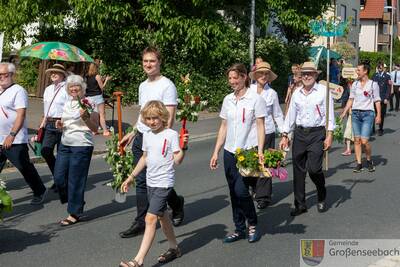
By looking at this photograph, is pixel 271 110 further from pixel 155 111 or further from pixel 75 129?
pixel 155 111

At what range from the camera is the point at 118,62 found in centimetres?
2205

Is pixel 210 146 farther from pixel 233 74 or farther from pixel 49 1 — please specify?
pixel 49 1

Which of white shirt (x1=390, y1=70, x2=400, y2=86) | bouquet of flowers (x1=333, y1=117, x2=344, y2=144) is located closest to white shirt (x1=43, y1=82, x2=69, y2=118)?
bouquet of flowers (x1=333, y1=117, x2=344, y2=144)

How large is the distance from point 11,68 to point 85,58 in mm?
8463

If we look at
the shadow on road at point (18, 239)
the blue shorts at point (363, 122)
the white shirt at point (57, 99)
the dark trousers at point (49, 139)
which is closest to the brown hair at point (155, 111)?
the shadow on road at point (18, 239)

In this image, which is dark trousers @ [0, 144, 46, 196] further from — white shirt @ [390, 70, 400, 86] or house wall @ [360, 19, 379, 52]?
house wall @ [360, 19, 379, 52]

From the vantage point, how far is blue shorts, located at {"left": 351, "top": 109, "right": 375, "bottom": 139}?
10328 millimetres

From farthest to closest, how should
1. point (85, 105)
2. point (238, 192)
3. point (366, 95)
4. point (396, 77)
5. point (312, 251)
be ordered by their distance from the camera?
point (396, 77), point (366, 95), point (85, 105), point (238, 192), point (312, 251)

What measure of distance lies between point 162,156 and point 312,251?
1.63 meters

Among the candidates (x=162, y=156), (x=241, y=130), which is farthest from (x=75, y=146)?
(x=241, y=130)

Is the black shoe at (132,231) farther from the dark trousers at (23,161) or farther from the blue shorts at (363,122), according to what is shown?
the blue shorts at (363,122)

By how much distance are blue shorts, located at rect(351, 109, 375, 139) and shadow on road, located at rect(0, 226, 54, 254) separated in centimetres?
573

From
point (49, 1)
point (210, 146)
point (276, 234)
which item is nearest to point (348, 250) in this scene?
point (276, 234)

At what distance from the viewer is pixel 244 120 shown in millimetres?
6066
